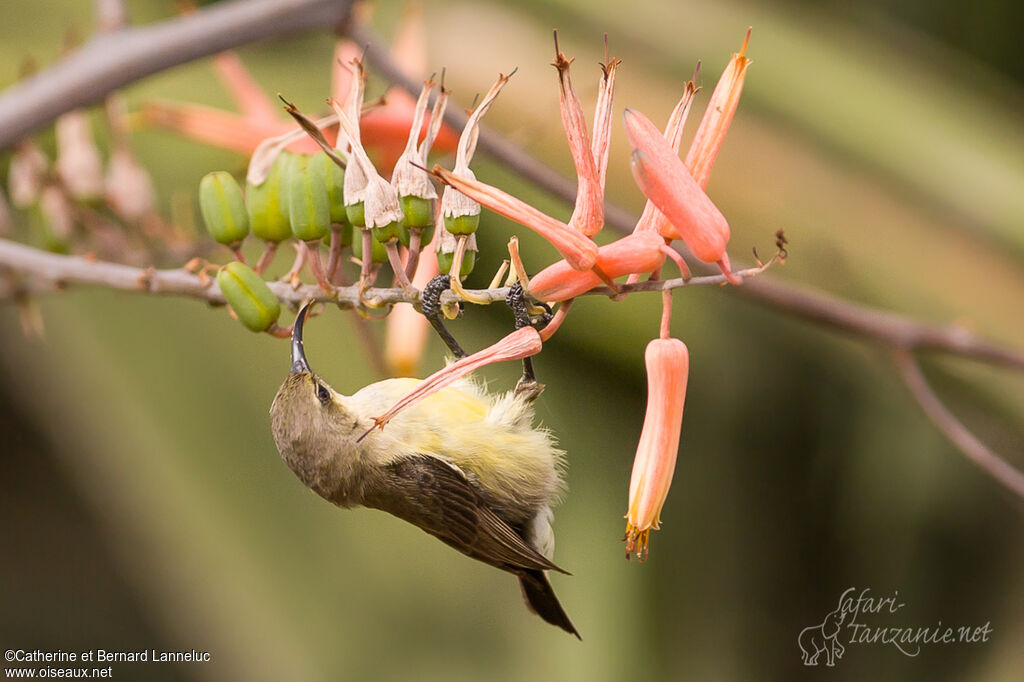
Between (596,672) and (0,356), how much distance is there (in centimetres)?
83

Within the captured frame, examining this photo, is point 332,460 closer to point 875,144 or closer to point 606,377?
point 606,377

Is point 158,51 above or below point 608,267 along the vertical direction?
above

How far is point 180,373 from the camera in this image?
3.21 ft

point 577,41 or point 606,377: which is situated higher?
point 577,41

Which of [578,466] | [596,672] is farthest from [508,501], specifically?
[596,672]

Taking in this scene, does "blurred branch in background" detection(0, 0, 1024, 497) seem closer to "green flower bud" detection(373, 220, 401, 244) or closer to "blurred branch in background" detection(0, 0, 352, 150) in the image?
"blurred branch in background" detection(0, 0, 352, 150)

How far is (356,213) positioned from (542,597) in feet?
A: 0.99

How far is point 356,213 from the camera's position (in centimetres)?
32

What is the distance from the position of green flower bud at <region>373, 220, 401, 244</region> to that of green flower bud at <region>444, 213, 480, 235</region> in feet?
0.06

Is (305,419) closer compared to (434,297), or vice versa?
(434,297)

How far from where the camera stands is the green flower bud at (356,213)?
1.03ft

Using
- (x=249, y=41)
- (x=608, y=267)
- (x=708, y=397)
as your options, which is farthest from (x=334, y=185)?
(x=708, y=397)

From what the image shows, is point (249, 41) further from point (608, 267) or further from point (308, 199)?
point (608, 267)

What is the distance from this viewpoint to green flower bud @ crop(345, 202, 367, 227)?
1.03 ft
